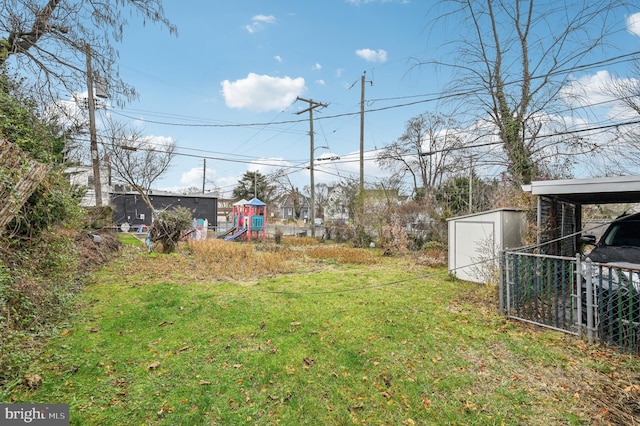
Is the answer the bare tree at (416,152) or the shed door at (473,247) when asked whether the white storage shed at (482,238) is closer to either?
the shed door at (473,247)

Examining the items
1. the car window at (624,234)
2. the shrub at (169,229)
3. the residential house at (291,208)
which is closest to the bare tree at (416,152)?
the shrub at (169,229)

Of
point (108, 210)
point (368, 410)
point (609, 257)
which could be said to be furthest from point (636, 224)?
point (108, 210)

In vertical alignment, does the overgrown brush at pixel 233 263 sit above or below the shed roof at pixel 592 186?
below

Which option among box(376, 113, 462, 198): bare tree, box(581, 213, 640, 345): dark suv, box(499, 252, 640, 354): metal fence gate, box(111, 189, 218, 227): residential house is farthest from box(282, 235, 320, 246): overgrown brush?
box(581, 213, 640, 345): dark suv

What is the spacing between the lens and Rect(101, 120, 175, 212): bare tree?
14.5m

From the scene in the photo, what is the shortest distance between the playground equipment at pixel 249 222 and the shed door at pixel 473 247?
11624 millimetres

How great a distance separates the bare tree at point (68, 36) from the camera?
17.9 feet

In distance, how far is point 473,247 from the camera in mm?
6918

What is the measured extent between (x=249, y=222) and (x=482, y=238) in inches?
516

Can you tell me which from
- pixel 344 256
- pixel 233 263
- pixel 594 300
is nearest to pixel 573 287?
pixel 594 300

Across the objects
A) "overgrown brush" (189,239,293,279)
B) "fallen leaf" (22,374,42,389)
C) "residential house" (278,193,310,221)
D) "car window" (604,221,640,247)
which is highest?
"residential house" (278,193,310,221)

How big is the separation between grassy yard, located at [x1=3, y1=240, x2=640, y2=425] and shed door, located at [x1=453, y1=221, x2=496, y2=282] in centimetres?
126

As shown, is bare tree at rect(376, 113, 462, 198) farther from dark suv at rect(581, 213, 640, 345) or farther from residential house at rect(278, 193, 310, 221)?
residential house at rect(278, 193, 310, 221)

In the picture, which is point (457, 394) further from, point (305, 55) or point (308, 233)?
point (308, 233)
